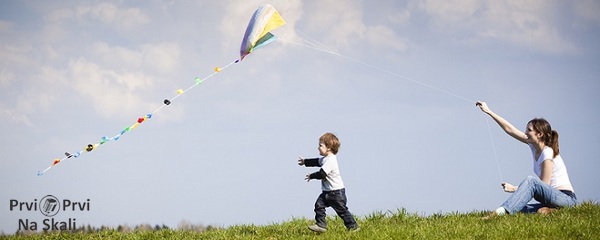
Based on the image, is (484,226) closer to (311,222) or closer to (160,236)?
(311,222)

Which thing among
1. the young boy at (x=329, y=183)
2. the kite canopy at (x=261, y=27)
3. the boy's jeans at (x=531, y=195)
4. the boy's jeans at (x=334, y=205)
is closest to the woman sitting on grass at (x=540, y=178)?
the boy's jeans at (x=531, y=195)

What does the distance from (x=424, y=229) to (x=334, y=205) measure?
1433mm

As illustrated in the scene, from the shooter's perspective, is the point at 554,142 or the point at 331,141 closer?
the point at 331,141

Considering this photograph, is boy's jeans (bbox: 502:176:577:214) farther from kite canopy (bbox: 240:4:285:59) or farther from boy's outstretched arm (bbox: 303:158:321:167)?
kite canopy (bbox: 240:4:285:59)

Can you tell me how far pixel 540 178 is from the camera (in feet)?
40.4

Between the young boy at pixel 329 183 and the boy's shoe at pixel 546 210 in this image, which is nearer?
the young boy at pixel 329 183

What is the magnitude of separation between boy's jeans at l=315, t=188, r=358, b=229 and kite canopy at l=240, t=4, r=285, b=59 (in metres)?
3.30

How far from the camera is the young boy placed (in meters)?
10.5

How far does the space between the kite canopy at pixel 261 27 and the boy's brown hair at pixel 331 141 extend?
8.81 ft

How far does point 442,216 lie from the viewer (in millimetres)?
12875

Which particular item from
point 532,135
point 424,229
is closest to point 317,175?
point 424,229

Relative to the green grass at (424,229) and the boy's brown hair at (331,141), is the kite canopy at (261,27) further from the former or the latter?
the green grass at (424,229)

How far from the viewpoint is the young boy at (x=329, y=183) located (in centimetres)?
1046

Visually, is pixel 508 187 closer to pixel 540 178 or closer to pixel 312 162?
pixel 540 178
